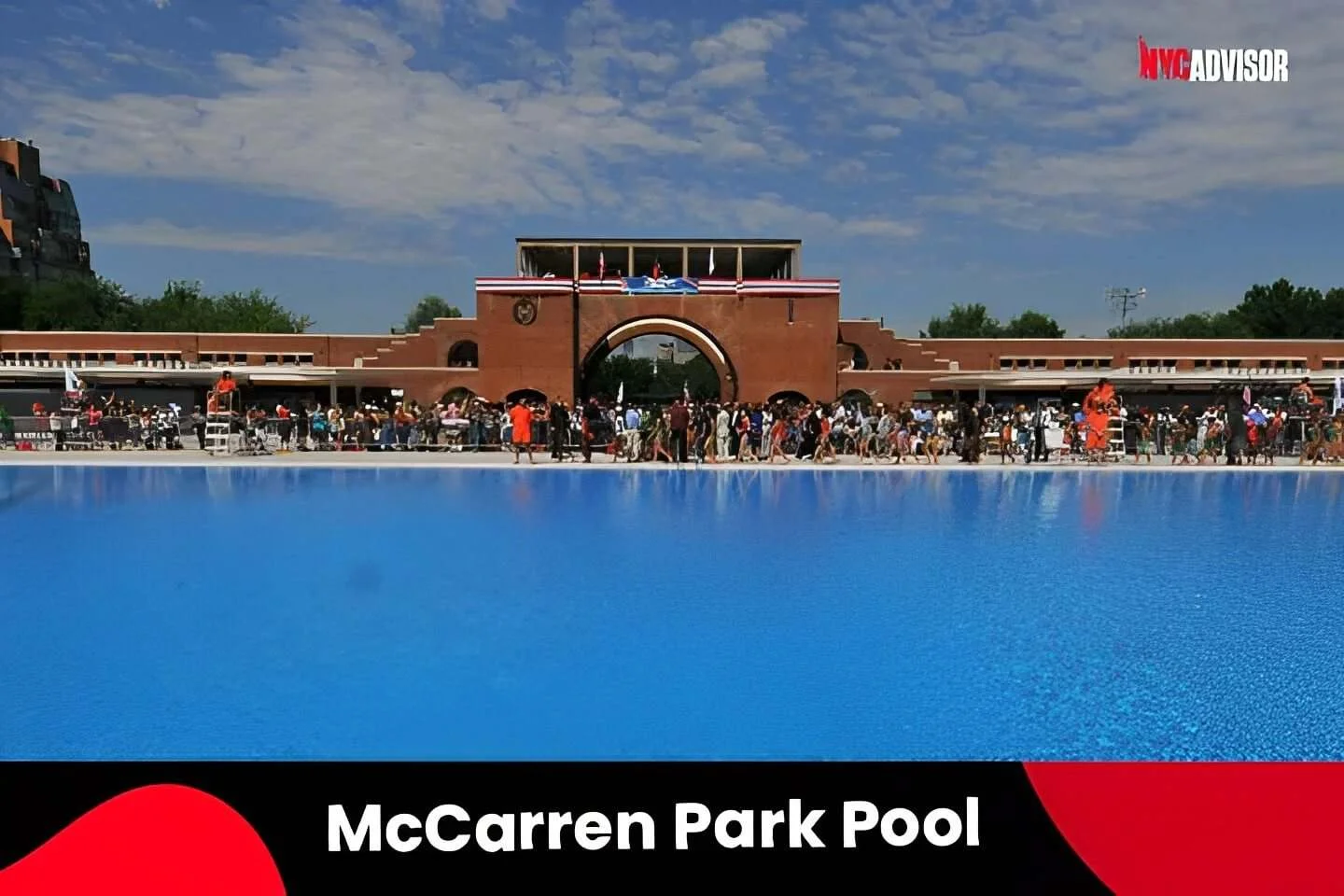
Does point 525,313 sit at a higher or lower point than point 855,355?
higher

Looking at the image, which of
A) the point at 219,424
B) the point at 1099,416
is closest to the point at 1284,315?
the point at 1099,416

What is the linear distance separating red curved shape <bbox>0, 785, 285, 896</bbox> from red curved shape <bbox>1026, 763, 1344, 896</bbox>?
201 centimetres

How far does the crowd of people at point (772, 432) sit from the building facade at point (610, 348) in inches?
230

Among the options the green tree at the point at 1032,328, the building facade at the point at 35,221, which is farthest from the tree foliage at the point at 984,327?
the building facade at the point at 35,221

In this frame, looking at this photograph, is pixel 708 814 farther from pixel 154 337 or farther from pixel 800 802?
pixel 154 337

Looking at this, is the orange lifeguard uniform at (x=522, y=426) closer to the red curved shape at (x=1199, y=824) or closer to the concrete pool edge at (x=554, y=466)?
the concrete pool edge at (x=554, y=466)

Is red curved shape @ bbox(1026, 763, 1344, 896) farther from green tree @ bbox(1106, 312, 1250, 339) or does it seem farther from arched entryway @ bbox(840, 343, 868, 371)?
green tree @ bbox(1106, 312, 1250, 339)

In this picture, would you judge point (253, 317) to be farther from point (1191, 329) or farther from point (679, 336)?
point (1191, 329)

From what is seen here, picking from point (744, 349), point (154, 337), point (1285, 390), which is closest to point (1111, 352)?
point (1285, 390)

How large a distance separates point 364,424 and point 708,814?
21.5m

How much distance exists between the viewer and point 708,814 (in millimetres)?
2193

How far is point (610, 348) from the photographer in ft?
125

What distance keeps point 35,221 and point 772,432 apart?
76734 mm

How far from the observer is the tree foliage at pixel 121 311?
56.8 meters
